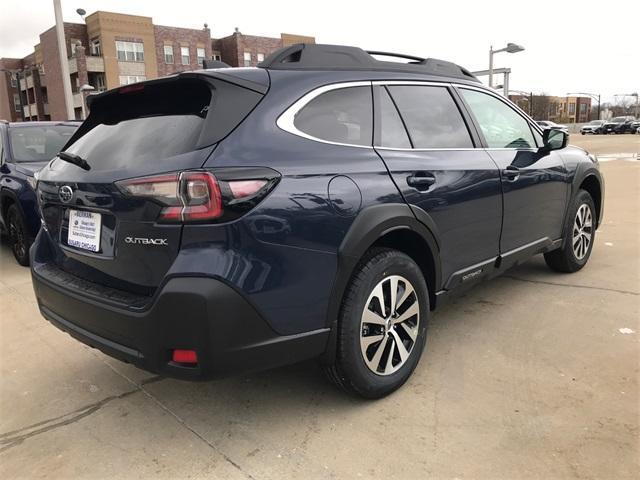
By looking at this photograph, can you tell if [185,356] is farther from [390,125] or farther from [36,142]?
[36,142]

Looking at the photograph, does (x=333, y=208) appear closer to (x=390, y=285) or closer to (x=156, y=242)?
(x=390, y=285)

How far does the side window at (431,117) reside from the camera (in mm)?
3176

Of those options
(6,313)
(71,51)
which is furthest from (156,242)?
(71,51)

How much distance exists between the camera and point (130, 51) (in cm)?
4428

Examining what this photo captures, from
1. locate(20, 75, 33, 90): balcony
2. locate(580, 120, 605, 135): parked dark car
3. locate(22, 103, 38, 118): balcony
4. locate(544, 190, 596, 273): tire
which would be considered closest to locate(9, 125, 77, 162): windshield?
locate(544, 190, 596, 273): tire

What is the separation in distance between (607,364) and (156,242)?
2722mm

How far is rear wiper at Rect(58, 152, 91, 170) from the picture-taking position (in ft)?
8.72

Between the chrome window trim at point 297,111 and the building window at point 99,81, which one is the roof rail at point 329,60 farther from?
the building window at point 99,81

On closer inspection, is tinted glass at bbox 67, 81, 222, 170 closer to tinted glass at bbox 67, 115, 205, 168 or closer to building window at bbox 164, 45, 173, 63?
tinted glass at bbox 67, 115, 205, 168

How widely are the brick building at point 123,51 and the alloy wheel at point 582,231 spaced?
3960 centimetres

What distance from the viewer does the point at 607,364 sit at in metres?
3.23

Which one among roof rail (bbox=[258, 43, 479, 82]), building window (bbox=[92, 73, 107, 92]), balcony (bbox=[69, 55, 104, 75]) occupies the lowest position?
roof rail (bbox=[258, 43, 479, 82])

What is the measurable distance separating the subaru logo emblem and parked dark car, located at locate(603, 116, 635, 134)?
184ft

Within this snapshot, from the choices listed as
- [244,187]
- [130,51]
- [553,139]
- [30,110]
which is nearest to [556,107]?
[130,51]
